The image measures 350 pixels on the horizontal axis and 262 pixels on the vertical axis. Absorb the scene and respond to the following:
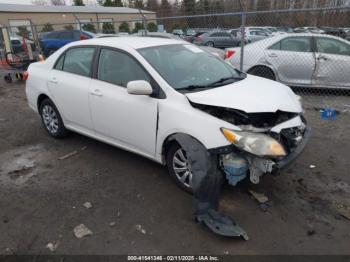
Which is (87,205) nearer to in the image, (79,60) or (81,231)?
(81,231)

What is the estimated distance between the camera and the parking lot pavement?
111 inches

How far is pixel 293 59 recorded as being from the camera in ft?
23.5

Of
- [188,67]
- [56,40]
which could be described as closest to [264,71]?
[188,67]

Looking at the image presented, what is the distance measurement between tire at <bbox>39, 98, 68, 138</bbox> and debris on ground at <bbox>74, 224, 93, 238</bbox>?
2.36 metres

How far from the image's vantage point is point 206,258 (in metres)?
2.66

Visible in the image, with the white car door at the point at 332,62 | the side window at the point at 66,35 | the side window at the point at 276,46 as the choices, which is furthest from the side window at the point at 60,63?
the side window at the point at 66,35

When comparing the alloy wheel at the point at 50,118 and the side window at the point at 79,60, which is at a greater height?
the side window at the point at 79,60

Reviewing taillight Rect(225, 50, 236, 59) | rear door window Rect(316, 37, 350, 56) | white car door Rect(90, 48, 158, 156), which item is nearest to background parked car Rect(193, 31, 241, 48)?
taillight Rect(225, 50, 236, 59)

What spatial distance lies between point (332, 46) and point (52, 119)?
20.5 feet

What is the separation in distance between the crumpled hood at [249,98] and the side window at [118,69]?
2.58 ft

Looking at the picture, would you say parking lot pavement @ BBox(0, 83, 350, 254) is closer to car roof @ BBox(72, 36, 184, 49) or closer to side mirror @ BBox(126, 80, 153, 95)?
side mirror @ BBox(126, 80, 153, 95)

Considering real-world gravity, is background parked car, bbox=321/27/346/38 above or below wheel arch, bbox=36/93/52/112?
above

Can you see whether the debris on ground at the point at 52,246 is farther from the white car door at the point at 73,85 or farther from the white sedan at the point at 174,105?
the white car door at the point at 73,85

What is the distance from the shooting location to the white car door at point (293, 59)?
7102 mm
